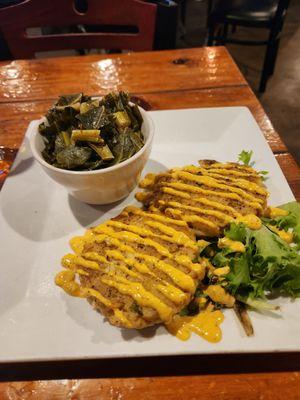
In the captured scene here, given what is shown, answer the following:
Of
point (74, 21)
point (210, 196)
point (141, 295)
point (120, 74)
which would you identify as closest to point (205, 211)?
point (210, 196)

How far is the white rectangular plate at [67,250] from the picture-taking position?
109 cm

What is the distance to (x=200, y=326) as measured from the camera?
1.16m

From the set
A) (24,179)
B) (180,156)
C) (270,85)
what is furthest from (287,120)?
Result: (24,179)

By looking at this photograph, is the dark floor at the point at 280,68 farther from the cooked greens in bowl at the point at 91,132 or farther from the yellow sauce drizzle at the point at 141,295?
the yellow sauce drizzle at the point at 141,295

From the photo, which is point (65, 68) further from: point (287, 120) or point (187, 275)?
point (287, 120)

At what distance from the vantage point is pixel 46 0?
281 centimetres

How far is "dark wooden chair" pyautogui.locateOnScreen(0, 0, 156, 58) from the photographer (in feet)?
9.15

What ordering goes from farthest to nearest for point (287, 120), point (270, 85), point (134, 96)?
point (270, 85) → point (287, 120) → point (134, 96)

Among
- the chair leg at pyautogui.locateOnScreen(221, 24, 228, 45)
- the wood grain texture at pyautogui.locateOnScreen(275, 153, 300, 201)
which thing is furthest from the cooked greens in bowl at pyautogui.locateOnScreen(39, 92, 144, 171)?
the chair leg at pyautogui.locateOnScreen(221, 24, 228, 45)

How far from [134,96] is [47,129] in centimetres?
99

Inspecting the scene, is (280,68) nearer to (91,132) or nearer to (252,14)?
(252,14)

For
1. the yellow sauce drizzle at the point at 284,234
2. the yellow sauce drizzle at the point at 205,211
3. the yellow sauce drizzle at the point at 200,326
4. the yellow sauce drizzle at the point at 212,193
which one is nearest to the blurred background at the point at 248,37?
the yellow sauce drizzle at the point at 212,193

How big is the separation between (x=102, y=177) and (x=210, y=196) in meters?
0.50

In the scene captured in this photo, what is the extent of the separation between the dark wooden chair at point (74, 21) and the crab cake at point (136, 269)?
2.13 m
